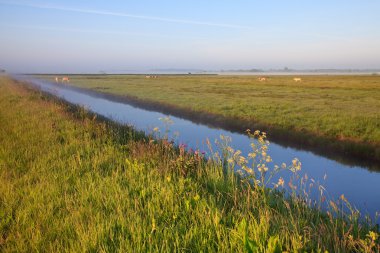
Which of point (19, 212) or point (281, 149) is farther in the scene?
point (281, 149)

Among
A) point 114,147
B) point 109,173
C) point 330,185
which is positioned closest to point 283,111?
point 330,185

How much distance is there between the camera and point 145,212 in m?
4.80

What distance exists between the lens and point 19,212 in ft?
16.3

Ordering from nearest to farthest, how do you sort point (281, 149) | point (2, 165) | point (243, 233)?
point (243, 233)
point (2, 165)
point (281, 149)

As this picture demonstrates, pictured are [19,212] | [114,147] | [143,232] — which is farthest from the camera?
[114,147]

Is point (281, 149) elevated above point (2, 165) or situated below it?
below

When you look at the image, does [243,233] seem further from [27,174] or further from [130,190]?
[27,174]

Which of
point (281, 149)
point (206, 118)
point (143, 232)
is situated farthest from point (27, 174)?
point (206, 118)

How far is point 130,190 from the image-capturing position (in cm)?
561

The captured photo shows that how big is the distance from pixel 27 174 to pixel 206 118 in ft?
66.0

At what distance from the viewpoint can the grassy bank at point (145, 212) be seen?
3.84 m

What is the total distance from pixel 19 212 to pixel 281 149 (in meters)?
14.0

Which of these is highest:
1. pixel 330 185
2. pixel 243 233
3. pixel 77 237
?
pixel 243 233

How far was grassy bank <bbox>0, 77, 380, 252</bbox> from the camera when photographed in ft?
12.6
